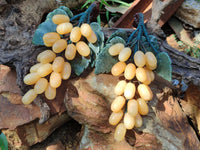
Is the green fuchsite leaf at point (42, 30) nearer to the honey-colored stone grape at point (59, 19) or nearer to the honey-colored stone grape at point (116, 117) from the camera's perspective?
the honey-colored stone grape at point (59, 19)

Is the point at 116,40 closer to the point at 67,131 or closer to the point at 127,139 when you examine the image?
the point at 127,139

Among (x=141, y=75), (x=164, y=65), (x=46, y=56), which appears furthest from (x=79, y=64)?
(x=164, y=65)

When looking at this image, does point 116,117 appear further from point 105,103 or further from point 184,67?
point 184,67

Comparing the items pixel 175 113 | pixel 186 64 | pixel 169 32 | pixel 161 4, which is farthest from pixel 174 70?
pixel 169 32

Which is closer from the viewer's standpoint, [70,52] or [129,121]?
[129,121]

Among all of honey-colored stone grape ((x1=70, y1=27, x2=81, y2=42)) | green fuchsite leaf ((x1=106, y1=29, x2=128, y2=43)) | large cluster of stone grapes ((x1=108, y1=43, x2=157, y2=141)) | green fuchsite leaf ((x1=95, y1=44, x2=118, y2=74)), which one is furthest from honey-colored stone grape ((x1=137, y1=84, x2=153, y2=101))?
honey-colored stone grape ((x1=70, y1=27, x2=81, y2=42))

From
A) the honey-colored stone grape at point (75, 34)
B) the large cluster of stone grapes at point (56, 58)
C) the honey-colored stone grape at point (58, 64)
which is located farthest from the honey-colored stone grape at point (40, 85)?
the honey-colored stone grape at point (75, 34)

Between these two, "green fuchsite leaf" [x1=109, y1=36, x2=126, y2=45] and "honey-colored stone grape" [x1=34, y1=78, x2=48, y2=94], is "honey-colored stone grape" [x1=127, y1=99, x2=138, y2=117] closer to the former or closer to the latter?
"green fuchsite leaf" [x1=109, y1=36, x2=126, y2=45]
